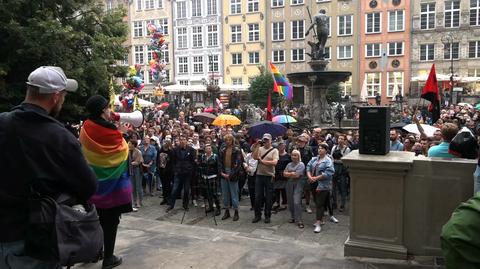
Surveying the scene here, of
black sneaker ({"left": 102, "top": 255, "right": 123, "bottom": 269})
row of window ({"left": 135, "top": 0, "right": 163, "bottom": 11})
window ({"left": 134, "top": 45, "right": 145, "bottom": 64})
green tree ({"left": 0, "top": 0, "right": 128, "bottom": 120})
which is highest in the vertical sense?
row of window ({"left": 135, "top": 0, "right": 163, "bottom": 11})

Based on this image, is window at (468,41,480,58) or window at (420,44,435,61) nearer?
window at (468,41,480,58)

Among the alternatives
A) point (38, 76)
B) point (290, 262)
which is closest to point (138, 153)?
point (290, 262)

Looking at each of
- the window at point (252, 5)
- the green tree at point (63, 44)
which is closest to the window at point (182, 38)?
the window at point (252, 5)

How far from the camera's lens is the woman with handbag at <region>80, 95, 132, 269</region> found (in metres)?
4.95

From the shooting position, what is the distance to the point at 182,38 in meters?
59.6

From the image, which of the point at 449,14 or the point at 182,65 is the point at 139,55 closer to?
the point at 182,65

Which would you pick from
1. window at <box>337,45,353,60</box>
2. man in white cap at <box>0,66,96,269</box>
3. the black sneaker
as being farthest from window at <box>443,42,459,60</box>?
man in white cap at <box>0,66,96,269</box>

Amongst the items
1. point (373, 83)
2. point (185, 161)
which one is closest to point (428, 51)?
point (373, 83)

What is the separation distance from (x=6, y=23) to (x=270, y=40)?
4708cm

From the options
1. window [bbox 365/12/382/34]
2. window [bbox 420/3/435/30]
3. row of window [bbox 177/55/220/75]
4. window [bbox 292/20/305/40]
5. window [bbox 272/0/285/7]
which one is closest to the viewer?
window [bbox 420/3/435/30]

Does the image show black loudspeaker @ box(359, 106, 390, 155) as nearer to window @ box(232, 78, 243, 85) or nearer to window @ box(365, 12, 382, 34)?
window @ box(365, 12, 382, 34)

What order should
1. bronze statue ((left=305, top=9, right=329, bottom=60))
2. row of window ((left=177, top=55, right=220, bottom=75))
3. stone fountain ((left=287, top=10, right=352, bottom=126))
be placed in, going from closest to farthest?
1. stone fountain ((left=287, top=10, right=352, bottom=126))
2. bronze statue ((left=305, top=9, right=329, bottom=60))
3. row of window ((left=177, top=55, right=220, bottom=75))

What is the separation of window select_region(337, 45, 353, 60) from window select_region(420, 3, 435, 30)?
785 centimetres

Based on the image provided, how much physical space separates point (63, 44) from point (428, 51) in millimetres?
46173
